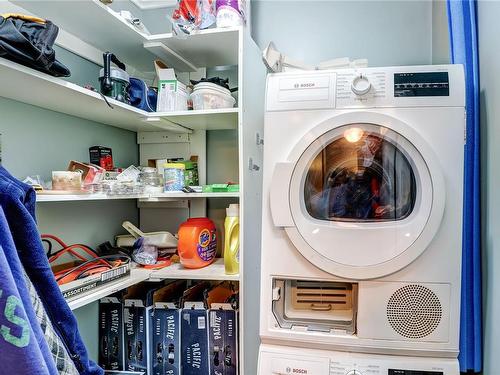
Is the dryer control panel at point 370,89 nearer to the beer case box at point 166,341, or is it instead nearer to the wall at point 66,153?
the wall at point 66,153

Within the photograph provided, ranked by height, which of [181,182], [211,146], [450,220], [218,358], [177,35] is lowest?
[218,358]

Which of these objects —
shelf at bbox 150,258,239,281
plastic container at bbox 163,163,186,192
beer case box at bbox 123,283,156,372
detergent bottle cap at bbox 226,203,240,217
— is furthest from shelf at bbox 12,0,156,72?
beer case box at bbox 123,283,156,372

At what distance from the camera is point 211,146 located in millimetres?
2045

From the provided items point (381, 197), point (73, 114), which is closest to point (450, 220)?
point (381, 197)

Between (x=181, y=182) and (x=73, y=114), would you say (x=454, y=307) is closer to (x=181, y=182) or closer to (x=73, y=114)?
(x=181, y=182)

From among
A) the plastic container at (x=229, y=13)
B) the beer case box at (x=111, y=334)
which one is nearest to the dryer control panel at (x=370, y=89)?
the plastic container at (x=229, y=13)

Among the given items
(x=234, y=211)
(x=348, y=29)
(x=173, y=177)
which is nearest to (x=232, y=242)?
(x=234, y=211)

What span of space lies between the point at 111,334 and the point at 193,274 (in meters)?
0.58

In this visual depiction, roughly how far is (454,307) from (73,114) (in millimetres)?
1745

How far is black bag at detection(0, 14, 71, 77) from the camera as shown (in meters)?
0.92

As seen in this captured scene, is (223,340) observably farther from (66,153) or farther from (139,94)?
(139,94)

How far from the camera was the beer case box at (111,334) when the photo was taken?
5.48ft

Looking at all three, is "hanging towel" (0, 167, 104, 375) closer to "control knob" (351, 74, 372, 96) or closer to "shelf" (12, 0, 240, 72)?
"shelf" (12, 0, 240, 72)

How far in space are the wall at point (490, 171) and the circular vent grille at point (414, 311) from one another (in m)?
0.21
